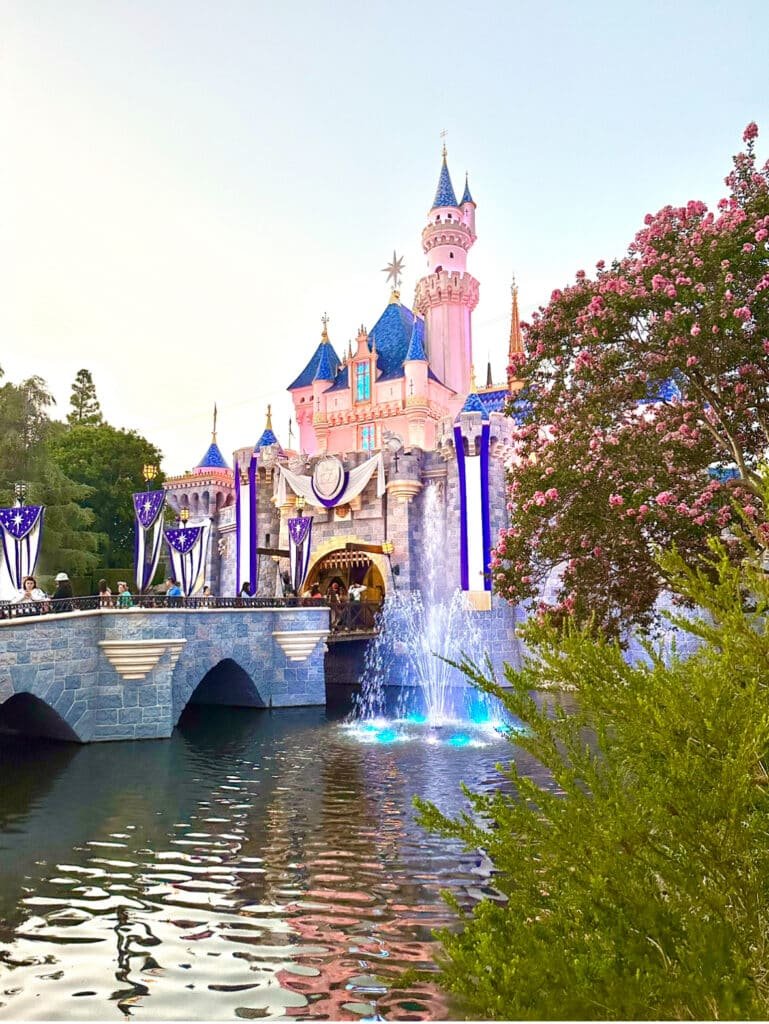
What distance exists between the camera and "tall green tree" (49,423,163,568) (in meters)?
38.2

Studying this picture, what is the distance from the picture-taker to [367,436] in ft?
117

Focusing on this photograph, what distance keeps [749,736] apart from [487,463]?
75.3 ft

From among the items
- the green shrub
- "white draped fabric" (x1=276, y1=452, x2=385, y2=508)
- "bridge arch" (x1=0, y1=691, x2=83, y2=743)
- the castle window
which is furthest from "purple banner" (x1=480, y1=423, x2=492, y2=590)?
the green shrub

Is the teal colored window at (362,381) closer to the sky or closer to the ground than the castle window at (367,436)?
closer to the sky

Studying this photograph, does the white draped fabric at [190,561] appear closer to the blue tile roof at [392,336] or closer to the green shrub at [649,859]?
the blue tile roof at [392,336]

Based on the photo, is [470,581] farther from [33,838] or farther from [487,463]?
[33,838]

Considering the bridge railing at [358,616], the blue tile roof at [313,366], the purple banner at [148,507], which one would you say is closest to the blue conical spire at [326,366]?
the blue tile roof at [313,366]

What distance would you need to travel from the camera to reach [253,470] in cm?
2917

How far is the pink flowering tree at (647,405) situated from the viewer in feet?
28.9

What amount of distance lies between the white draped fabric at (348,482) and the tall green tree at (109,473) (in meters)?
12.3

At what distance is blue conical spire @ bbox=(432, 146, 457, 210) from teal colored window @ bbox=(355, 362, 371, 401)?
9.61 m

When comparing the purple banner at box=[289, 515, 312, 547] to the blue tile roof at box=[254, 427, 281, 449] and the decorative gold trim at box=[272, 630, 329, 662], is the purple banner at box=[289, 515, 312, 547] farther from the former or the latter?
the blue tile roof at box=[254, 427, 281, 449]

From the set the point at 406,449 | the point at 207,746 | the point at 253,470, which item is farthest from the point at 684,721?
the point at 253,470

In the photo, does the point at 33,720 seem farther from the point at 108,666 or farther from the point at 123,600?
the point at 123,600
